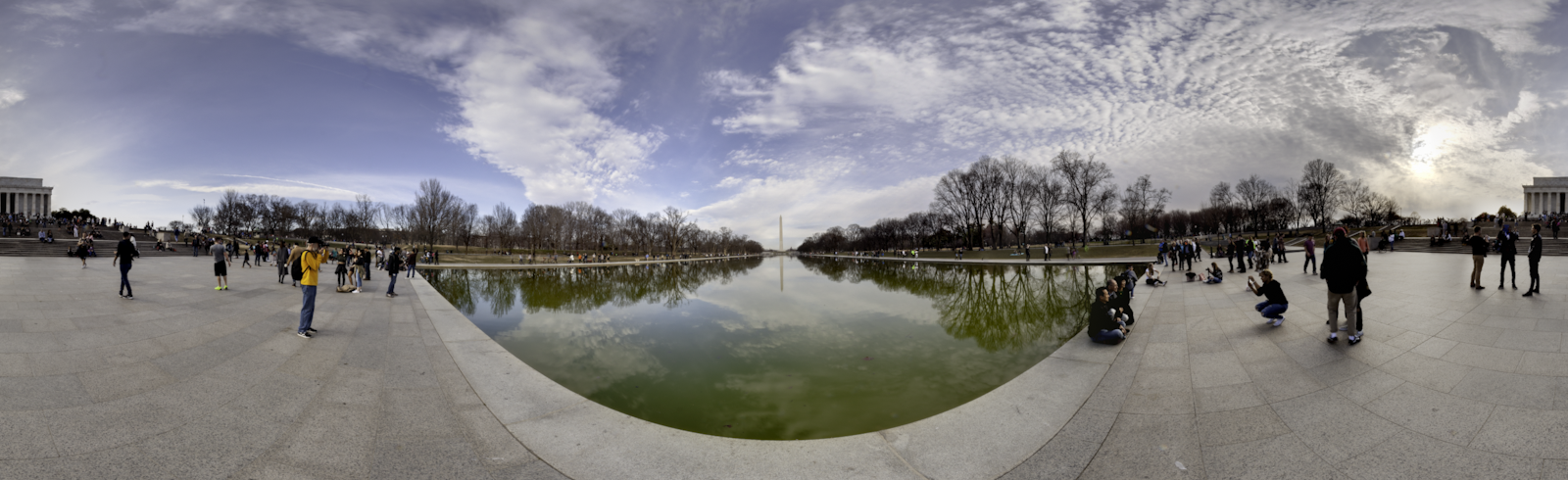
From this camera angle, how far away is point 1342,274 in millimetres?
7188

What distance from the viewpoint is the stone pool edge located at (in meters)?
4.45

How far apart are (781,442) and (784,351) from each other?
5.03m

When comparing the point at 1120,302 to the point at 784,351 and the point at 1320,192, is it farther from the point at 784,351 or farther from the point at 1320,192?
the point at 1320,192

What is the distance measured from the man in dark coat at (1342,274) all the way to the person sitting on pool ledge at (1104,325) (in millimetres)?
2660

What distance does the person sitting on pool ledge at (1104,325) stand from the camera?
8.84 metres

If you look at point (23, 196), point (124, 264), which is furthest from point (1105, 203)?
point (23, 196)

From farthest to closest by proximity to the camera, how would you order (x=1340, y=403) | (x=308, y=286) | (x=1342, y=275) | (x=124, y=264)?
1. (x=124, y=264)
2. (x=308, y=286)
3. (x=1342, y=275)
4. (x=1340, y=403)

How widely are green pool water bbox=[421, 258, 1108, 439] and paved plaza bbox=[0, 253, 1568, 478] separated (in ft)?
3.21

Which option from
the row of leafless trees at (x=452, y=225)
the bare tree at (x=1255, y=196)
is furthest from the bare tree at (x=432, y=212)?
the bare tree at (x=1255, y=196)

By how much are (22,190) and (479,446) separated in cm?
14052

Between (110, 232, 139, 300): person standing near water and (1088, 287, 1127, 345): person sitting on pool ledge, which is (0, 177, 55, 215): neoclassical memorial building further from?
(1088, 287, 1127, 345): person sitting on pool ledge

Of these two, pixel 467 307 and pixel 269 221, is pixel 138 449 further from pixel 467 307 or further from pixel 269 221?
pixel 269 221

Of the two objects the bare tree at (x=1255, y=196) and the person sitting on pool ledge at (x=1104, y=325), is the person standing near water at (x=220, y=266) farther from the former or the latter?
the bare tree at (x=1255, y=196)

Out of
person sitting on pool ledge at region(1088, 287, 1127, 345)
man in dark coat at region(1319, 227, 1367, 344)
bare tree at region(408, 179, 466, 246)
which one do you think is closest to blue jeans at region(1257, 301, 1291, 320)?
man in dark coat at region(1319, 227, 1367, 344)
